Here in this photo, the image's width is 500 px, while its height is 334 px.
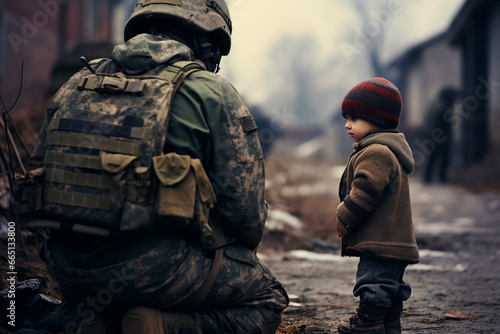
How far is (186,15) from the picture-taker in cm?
240

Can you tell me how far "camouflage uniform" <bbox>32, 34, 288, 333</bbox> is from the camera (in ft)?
6.53

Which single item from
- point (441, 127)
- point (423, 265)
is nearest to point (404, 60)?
point (441, 127)

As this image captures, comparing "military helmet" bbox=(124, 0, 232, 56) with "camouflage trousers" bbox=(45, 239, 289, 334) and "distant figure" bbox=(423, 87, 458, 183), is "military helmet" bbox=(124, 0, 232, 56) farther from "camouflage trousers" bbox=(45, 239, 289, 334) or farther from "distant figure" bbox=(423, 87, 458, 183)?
"distant figure" bbox=(423, 87, 458, 183)

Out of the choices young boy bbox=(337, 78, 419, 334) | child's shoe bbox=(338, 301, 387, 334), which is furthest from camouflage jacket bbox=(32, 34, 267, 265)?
child's shoe bbox=(338, 301, 387, 334)

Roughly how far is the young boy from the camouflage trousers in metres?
0.43

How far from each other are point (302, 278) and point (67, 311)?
197 centimetres

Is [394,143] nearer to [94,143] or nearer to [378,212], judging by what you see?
[378,212]

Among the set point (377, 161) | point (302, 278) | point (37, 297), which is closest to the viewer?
point (377, 161)

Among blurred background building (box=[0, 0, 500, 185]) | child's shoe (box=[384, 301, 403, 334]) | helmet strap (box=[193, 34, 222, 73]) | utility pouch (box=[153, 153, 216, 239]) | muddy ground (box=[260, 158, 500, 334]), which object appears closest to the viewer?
utility pouch (box=[153, 153, 216, 239])

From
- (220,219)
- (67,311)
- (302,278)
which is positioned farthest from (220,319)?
(302,278)

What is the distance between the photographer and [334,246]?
5465mm

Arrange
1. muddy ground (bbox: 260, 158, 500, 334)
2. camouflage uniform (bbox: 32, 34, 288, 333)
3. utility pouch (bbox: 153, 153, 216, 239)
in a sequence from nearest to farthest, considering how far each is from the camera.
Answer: utility pouch (bbox: 153, 153, 216, 239) → camouflage uniform (bbox: 32, 34, 288, 333) → muddy ground (bbox: 260, 158, 500, 334)

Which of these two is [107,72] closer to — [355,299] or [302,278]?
[355,299]

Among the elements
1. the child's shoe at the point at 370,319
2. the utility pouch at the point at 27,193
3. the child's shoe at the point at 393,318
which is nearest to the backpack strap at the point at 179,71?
the utility pouch at the point at 27,193
